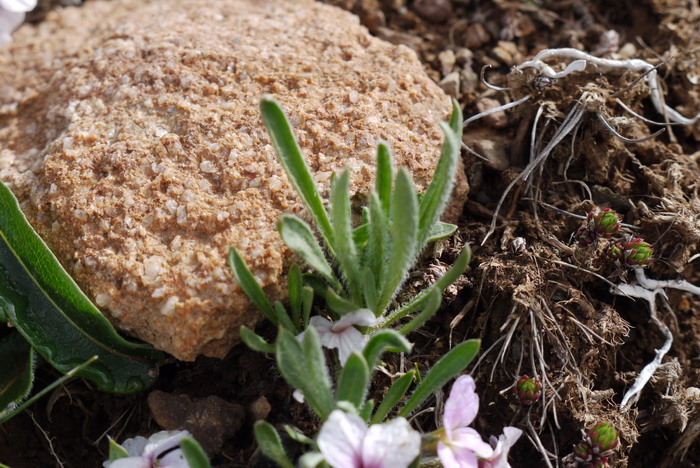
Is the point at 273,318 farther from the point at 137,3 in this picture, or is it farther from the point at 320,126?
the point at 137,3

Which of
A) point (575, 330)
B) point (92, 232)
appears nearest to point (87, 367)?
point (92, 232)

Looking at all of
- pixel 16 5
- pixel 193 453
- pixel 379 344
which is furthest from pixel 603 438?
pixel 16 5

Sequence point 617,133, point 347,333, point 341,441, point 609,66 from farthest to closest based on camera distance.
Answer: point 609,66, point 617,133, point 347,333, point 341,441

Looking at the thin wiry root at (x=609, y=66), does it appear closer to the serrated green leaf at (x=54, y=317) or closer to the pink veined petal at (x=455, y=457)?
the pink veined petal at (x=455, y=457)

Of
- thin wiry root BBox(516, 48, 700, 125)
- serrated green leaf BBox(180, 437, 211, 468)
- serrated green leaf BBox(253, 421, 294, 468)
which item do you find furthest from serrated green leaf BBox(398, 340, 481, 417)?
thin wiry root BBox(516, 48, 700, 125)

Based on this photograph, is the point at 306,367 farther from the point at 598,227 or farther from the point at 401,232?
the point at 598,227

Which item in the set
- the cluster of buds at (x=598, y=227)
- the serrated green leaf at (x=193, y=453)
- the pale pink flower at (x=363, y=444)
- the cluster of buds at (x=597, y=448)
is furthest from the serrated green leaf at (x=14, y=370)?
the cluster of buds at (x=598, y=227)
